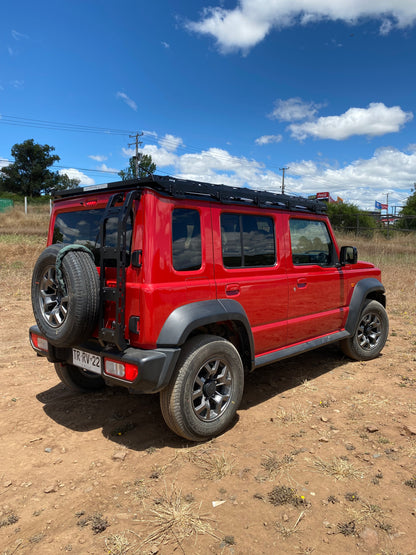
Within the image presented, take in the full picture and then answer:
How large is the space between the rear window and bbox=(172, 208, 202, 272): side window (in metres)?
0.34

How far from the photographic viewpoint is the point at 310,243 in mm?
4301

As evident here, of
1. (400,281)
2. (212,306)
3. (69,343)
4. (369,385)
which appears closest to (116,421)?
(69,343)

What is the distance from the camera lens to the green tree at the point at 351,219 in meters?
21.7

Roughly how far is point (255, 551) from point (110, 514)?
883 mm

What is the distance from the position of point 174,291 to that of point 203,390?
862mm

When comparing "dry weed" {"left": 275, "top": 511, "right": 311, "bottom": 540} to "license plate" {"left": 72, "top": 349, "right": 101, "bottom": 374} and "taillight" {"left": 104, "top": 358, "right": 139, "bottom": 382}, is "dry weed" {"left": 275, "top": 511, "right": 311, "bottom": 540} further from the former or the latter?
"license plate" {"left": 72, "top": 349, "right": 101, "bottom": 374}

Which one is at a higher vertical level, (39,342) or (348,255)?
(348,255)

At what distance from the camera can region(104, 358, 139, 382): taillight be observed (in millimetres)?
2693

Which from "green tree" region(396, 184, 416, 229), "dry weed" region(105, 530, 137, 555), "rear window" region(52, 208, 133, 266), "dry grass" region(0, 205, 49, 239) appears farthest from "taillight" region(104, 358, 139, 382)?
"green tree" region(396, 184, 416, 229)

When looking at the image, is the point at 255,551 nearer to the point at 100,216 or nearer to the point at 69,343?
the point at 69,343

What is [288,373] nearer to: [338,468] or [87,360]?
[338,468]

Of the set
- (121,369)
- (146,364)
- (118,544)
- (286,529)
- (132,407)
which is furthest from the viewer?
(132,407)

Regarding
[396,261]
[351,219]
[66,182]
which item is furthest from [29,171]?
[396,261]

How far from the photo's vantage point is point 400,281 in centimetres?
1090
